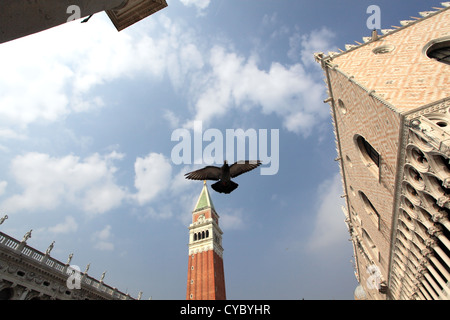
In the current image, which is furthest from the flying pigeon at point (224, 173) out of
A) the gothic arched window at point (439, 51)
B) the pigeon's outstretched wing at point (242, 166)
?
the gothic arched window at point (439, 51)

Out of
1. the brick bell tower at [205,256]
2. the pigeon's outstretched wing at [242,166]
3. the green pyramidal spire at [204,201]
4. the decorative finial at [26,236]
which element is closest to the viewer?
the pigeon's outstretched wing at [242,166]

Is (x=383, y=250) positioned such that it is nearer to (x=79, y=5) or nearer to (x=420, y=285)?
(x=420, y=285)

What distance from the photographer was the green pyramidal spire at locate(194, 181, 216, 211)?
5738cm

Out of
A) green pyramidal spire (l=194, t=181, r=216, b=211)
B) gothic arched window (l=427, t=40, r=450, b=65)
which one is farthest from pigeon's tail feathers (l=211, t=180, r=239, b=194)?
green pyramidal spire (l=194, t=181, r=216, b=211)

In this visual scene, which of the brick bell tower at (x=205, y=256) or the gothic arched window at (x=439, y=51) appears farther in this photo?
the brick bell tower at (x=205, y=256)

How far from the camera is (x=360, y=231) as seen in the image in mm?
22500

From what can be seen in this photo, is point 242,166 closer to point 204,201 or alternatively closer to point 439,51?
point 439,51

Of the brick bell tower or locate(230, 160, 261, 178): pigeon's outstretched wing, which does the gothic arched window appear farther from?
the brick bell tower

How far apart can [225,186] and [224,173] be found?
1.15 ft

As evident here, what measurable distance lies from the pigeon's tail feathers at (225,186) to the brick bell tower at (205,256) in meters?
42.1

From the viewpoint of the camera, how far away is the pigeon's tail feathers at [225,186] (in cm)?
629

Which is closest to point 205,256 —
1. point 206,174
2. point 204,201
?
point 204,201

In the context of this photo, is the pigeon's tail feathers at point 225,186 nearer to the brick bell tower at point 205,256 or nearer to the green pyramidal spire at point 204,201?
the brick bell tower at point 205,256

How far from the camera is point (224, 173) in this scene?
6.36 meters
